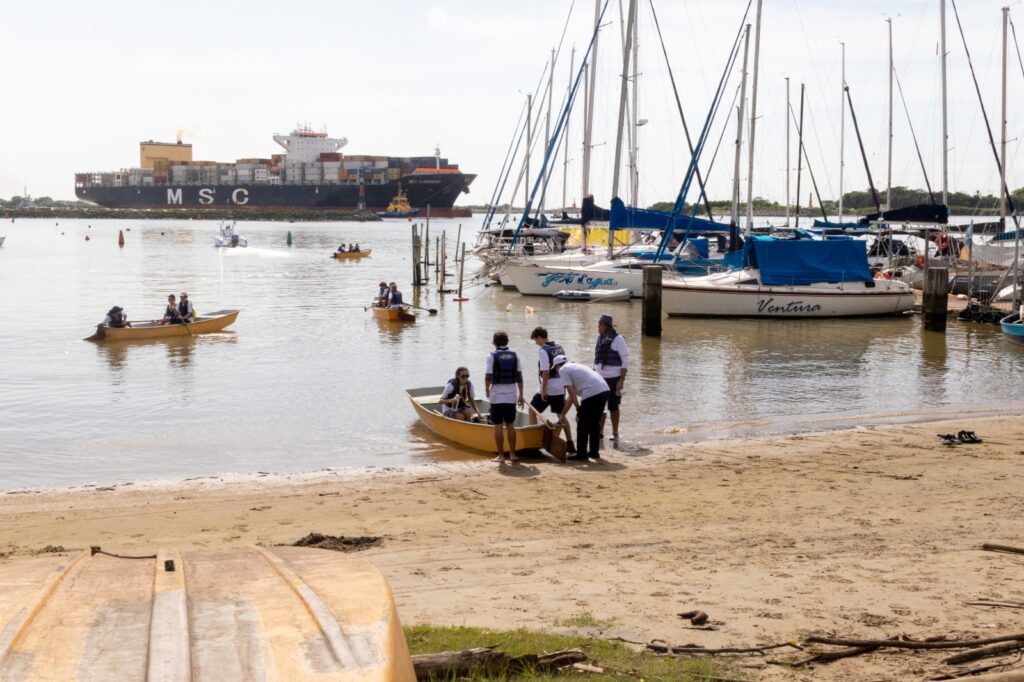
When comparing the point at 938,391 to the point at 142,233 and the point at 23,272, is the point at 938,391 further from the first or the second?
the point at 142,233

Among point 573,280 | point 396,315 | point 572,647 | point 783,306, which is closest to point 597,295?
point 573,280

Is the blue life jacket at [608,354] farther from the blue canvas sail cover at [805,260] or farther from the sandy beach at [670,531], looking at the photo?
the blue canvas sail cover at [805,260]

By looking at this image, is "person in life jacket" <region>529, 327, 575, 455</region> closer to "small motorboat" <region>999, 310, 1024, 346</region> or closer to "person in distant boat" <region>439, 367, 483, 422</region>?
"person in distant boat" <region>439, 367, 483, 422</region>

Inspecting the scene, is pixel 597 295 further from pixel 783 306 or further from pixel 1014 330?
pixel 1014 330

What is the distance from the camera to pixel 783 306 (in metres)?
Answer: 32.0

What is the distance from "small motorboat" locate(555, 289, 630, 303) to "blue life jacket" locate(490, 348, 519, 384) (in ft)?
84.1

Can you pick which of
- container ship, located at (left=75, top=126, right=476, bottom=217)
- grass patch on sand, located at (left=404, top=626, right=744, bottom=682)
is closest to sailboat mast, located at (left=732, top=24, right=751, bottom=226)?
grass patch on sand, located at (left=404, top=626, right=744, bottom=682)

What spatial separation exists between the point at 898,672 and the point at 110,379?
1879cm

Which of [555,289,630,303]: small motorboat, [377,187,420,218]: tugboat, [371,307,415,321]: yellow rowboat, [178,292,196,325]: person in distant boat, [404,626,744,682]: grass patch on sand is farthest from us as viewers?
[377,187,420,218]: tugboat

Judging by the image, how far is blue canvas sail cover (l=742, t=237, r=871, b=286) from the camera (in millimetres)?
31766

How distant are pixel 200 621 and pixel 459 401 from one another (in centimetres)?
968

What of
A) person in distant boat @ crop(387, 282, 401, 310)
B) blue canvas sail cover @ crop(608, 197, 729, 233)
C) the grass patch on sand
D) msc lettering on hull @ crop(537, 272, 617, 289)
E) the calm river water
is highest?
blue canvas sail cover @ crop(608, 197, 729, 233)

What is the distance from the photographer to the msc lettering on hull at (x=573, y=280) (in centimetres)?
3872

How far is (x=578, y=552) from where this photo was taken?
8.45m
